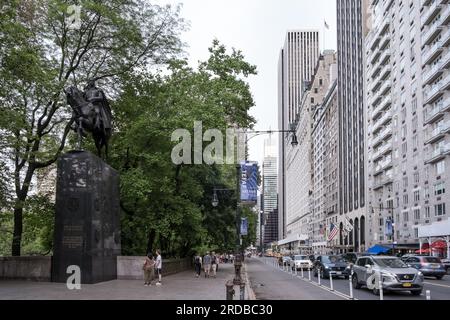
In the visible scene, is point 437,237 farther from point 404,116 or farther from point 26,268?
point 26,268

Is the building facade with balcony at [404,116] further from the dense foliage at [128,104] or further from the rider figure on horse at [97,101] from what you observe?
the rider figure on horse at [97,101]

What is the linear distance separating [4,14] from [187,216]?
17738 millimetres

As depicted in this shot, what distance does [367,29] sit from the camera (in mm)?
110250

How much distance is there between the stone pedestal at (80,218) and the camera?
68.2 ft

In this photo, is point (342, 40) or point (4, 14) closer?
point (4, 14)

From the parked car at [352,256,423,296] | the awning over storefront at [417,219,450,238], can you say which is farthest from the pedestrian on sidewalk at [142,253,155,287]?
the awning over storefront at [417,219,450,238]

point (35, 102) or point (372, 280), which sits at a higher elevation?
point (35, 102)

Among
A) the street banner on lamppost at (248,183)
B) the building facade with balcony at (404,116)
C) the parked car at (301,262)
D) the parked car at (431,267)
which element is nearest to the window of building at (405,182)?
the building facade with balcony at (404,116)

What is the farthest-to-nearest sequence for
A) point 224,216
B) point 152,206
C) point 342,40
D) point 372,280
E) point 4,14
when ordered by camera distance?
point 342,40 → point 224,216 → point 152,206 → point 372,280 → point 4,14

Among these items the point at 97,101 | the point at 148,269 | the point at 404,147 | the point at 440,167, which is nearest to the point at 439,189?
the point at 440,167

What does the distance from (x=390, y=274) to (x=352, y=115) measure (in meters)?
99.3

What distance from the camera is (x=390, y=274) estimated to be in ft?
70.5

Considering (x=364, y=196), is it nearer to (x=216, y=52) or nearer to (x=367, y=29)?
(x=367, y=29)

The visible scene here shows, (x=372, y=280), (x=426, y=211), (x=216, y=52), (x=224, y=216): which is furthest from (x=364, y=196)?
(x=372, y=280)
